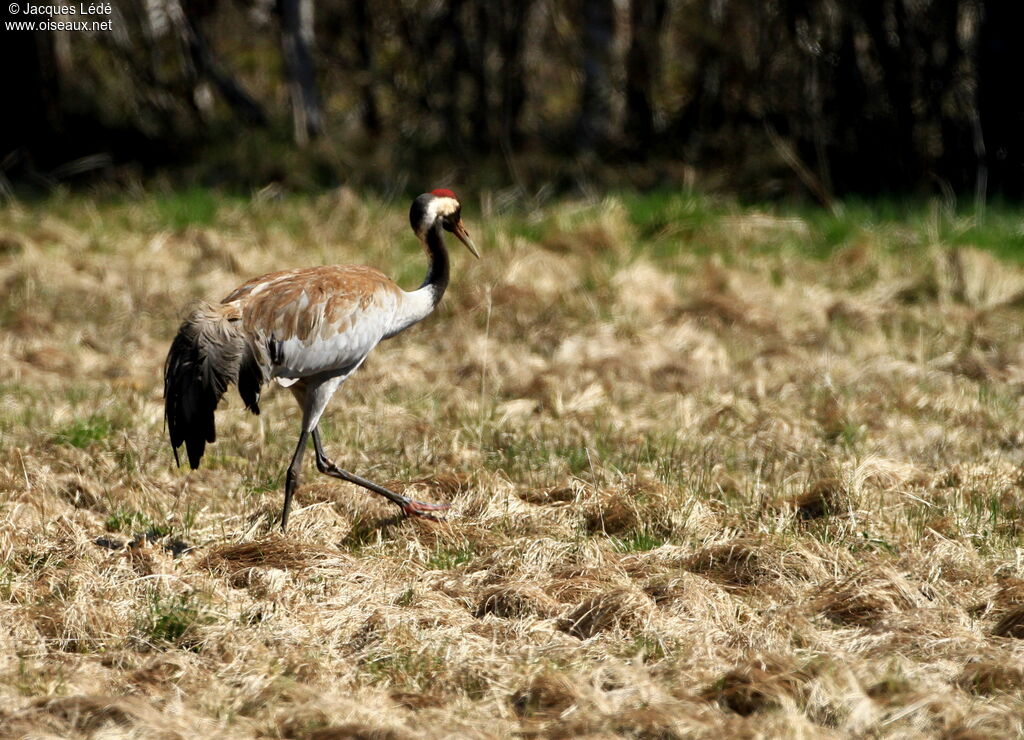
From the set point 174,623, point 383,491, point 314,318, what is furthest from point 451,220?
point 174,623

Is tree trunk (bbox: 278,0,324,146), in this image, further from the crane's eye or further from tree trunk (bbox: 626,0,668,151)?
the crane's eye

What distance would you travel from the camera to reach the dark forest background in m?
11.7

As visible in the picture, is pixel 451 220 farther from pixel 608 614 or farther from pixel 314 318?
pixel 608 614

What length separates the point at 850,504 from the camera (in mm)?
5344

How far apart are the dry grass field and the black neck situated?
828 millimetres

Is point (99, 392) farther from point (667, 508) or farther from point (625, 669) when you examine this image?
point (625, 669)

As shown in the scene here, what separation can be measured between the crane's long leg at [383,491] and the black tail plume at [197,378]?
0.62m

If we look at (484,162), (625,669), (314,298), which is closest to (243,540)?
(314,298)

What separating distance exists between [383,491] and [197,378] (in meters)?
0.91

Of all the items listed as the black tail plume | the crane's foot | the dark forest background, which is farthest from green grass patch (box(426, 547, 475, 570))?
the dark forest background

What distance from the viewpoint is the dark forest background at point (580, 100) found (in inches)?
461

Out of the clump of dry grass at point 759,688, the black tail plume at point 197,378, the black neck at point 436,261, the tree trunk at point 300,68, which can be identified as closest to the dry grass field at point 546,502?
the clump of dry grass at point 759,688

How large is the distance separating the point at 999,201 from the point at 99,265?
24.7 feet

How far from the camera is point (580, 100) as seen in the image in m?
13.4
